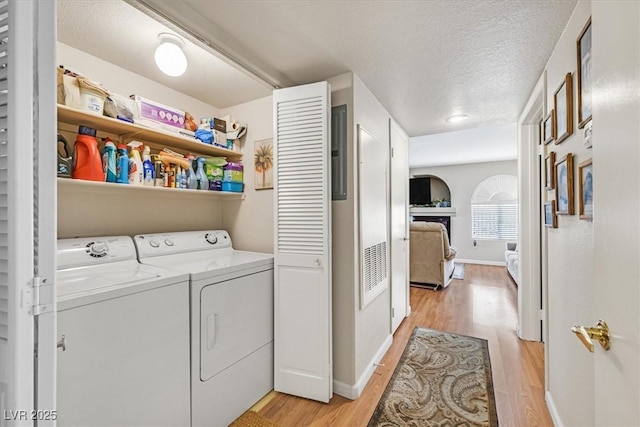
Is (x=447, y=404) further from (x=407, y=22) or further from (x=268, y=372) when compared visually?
(x=407, y=22)

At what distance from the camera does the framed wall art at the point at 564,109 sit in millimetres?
1421

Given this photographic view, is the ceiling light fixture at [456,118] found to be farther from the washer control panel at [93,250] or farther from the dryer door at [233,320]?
the washer control panel at [93,250]

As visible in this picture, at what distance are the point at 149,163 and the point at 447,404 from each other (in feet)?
8.14

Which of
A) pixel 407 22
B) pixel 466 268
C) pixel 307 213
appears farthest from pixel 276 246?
pixel 466 268

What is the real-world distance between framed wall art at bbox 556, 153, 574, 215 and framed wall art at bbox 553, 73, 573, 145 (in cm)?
13

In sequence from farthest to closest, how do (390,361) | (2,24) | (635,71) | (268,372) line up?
(390,361)
(268,372)
(2,24)
(635,71)

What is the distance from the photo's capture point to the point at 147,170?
1.87 metres

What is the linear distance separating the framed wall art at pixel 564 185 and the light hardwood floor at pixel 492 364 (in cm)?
128

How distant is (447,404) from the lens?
6.30 feet

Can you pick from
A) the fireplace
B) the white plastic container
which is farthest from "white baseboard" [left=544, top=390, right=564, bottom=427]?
the fireplace

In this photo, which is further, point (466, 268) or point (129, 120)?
point (466, 268)

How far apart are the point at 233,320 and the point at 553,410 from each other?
1970mm

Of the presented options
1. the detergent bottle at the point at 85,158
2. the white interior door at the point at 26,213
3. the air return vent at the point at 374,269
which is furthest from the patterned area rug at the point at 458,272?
the white interior door at the point at 26,213

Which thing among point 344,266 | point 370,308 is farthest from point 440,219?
point 344,266
